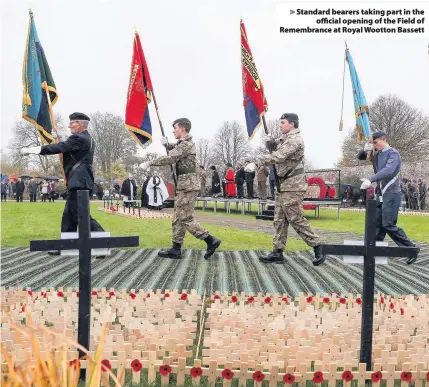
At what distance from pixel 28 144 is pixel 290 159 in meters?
35.4

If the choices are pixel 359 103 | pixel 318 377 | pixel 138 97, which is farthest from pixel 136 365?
pixel 359 103

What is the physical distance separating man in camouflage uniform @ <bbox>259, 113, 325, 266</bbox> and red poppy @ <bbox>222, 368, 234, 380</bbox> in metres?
3.69

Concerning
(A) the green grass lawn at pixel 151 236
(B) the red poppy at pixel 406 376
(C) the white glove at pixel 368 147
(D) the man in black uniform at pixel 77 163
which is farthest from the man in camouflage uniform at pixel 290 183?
(B) the red poppy at pixel 406 376

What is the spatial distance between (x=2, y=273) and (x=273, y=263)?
3455 mm

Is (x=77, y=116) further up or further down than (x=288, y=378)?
further up

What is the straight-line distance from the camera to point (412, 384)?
2.69 metres

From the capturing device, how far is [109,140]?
42.7 metres

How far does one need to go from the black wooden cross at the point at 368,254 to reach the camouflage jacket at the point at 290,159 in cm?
316

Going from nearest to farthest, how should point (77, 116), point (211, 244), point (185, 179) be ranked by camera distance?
1. point (77, 116)
2. point (185, 179)
3. point (211, 244)

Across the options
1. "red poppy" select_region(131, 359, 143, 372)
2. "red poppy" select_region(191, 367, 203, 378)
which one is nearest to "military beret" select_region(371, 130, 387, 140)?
"red poppy" select_region(191, 367, 203, 378)

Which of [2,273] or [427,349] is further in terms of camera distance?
[2,273]

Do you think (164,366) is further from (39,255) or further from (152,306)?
(39,255)

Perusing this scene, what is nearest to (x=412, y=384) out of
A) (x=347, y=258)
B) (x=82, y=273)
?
(x=347, y=258)

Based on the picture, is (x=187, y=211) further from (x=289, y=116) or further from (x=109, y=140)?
(x=109, y=140)
